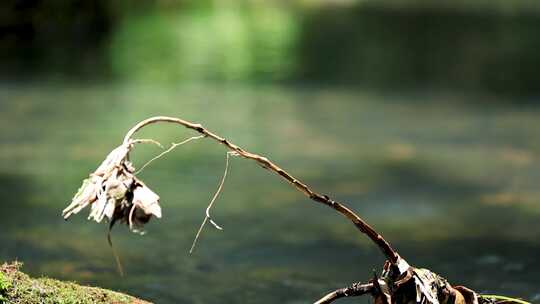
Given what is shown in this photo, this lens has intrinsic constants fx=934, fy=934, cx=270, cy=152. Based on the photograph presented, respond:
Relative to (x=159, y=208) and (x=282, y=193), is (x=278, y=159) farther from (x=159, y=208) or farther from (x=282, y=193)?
(x=159, y=208)

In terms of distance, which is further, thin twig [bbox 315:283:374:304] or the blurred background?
the blurred background

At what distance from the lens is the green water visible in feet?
20.0

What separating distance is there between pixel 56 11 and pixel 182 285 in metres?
18.9

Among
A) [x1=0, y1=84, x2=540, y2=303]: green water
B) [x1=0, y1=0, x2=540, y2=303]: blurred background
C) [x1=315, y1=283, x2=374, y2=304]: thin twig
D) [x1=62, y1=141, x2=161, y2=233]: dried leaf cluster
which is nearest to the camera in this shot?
[x1=62, y1=141, x2=161, y2=233]: dried leaf cluster

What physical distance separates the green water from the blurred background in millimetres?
24

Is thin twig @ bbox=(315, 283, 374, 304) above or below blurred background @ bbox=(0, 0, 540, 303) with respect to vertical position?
below

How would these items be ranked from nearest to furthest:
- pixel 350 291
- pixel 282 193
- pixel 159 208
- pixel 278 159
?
pixel 159 208 < pixel 350 291 < pixel 282 193 < pixel 278 159

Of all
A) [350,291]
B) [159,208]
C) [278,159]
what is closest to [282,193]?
[278,159]

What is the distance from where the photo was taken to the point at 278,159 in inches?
368

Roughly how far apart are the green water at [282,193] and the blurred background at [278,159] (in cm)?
2

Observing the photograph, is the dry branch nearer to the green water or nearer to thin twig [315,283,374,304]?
thin twig [315,283,374,304]

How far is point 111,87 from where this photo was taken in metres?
14.2

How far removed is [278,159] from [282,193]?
46.9 inches

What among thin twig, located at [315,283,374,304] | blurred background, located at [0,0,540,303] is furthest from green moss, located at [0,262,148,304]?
blurred background, located at [0,0,540,303]
